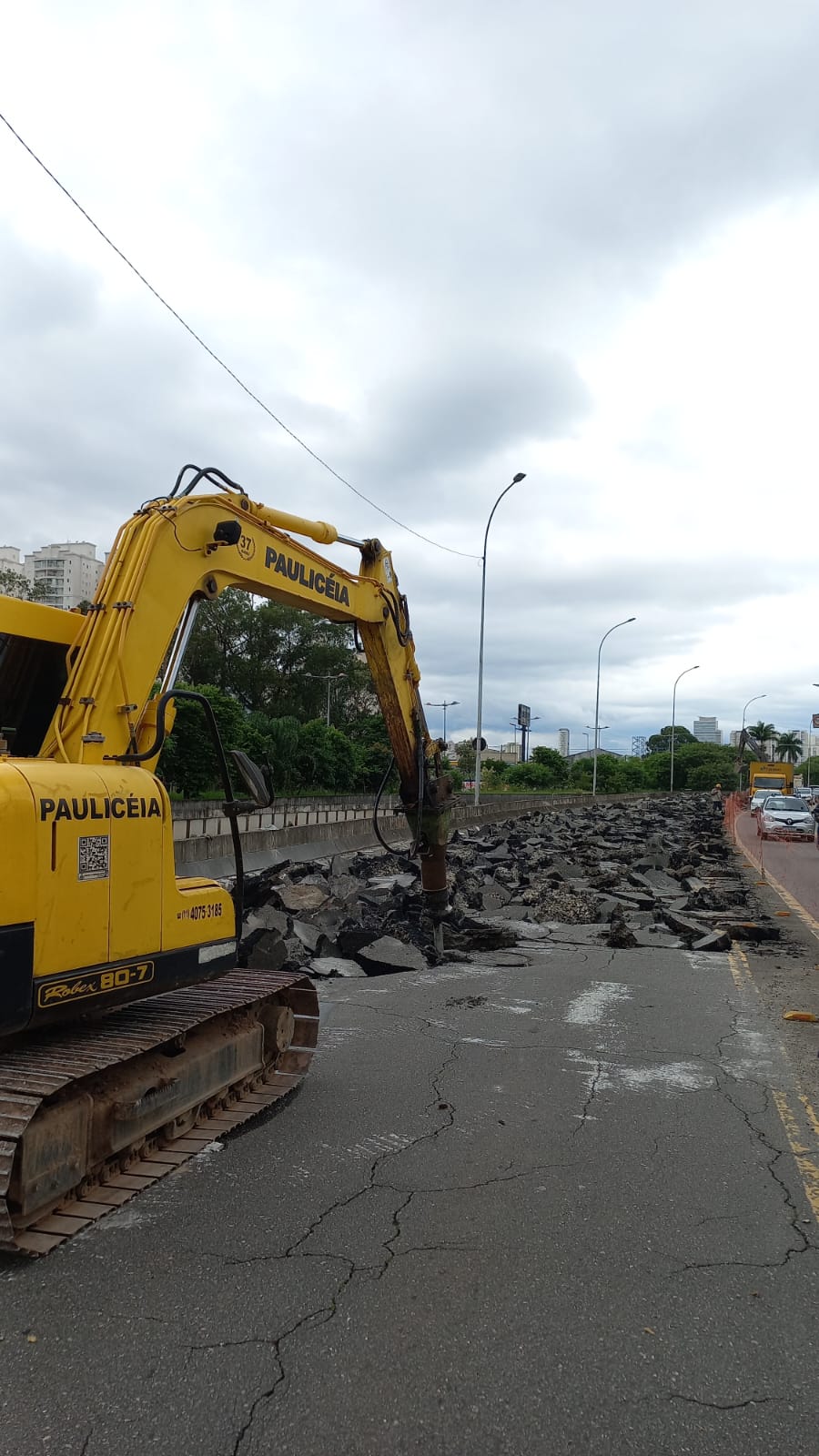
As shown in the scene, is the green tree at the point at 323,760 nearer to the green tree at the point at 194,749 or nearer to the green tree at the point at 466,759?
the green tree at the point at 194,749

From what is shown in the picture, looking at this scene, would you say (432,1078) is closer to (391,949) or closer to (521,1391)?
(521,1391)

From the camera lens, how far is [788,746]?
170m

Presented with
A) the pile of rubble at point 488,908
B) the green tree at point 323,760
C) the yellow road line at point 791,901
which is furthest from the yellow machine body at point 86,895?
the green tree at point 323,760

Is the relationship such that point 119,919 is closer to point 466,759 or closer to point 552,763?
point 552,763

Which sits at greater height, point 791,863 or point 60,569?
point 60,569

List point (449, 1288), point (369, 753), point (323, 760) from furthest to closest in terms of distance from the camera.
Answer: point (369, 753) → point (323, 760) → point (449, 1288)

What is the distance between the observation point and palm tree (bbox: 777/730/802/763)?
17025 cm

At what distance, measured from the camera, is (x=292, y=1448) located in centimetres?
288

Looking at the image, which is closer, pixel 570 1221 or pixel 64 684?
pixel 570 1221

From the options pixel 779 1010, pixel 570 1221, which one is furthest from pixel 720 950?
pixel 570 1221

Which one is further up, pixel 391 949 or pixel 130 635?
pixel 130 635

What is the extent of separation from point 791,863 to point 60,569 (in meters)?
64.4

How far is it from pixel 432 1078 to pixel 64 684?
11.8 ft

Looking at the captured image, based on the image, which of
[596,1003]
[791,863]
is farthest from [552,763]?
[596,1003]
